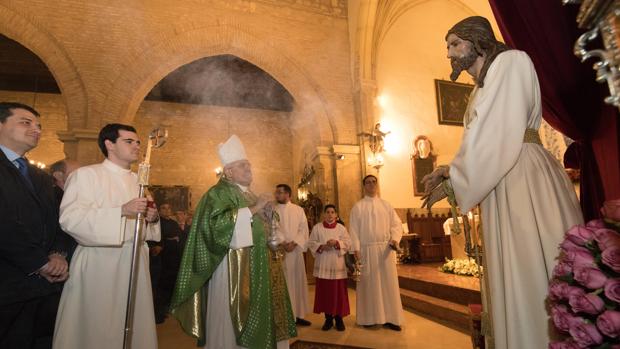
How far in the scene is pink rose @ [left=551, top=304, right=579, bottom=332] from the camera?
1.06m

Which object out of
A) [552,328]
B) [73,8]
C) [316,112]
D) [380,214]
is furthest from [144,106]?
[552,328]

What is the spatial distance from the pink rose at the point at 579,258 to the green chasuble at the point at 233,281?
7.23ft

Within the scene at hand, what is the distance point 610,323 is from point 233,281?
2371 mm

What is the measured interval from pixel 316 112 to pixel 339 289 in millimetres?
5121

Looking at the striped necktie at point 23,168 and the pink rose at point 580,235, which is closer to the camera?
the pink rose at point 580,235

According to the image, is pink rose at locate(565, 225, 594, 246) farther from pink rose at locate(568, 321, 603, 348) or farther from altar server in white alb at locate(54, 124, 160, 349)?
altar server in white alb at locate(54, 124, 160, 349)

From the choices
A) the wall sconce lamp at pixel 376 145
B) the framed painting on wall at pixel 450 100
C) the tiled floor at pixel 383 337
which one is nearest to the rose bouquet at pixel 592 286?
the tiled floor at pixel 383 337

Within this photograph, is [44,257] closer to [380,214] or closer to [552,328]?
[552,328]

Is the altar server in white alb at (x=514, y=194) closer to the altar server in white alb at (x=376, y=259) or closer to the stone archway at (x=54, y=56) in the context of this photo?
the altar server in white alb at (x=376, y=259)

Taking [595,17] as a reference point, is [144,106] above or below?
above

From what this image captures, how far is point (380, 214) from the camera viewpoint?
17.3 feet

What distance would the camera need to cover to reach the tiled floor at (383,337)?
411 cm

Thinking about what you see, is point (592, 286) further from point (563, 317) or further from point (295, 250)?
point (295, 250)

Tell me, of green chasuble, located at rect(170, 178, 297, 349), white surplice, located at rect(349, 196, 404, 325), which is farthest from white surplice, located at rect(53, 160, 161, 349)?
white surplice, located at rect(349, 196, 404, 325)
